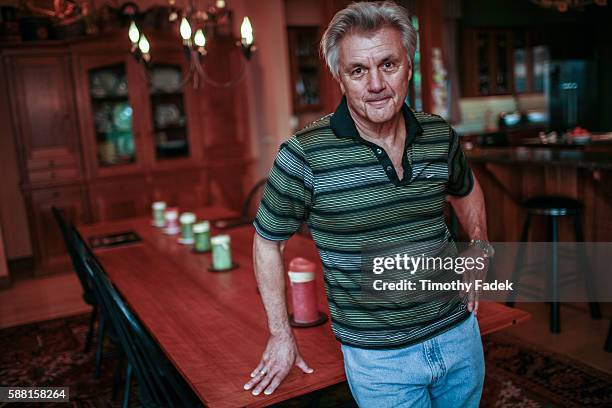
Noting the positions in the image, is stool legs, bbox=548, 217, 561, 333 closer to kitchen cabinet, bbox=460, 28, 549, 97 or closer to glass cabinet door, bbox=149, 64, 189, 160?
glass cabinet door, bbox=149, 64, 189, 160

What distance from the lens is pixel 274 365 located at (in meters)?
1.31

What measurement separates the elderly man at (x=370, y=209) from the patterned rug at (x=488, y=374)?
31.0 inches

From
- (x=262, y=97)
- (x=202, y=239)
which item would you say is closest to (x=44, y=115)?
(x=262, y=97)

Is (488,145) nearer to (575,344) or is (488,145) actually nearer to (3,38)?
(575,344)

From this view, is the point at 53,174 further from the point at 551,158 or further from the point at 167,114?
the point at 551,158

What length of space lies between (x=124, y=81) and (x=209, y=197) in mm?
1278

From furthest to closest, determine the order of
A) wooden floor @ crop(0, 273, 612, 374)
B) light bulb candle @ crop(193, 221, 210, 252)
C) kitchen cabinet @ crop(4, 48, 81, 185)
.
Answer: kitchen cabinet @ crop(4, 48, 81, 185), wooden floor @ crop(0, 273, 612, 374), light bulb candle @ crop(193, 221, 210, 252)

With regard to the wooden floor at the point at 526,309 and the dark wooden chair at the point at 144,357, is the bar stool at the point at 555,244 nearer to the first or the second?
the wooden floor at the point at 526,309

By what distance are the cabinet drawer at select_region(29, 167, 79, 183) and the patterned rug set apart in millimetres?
1607

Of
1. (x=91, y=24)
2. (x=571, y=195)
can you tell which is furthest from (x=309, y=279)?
(x=91, y=24)

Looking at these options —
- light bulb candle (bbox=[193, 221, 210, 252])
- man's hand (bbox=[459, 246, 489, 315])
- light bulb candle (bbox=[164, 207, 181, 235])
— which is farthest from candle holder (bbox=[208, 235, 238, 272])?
man's hand (bbox=[459, 246, 489, 315])

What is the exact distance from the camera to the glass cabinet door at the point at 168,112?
521cm

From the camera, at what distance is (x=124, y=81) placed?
507cm

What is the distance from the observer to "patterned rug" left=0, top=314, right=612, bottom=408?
7.80ft
